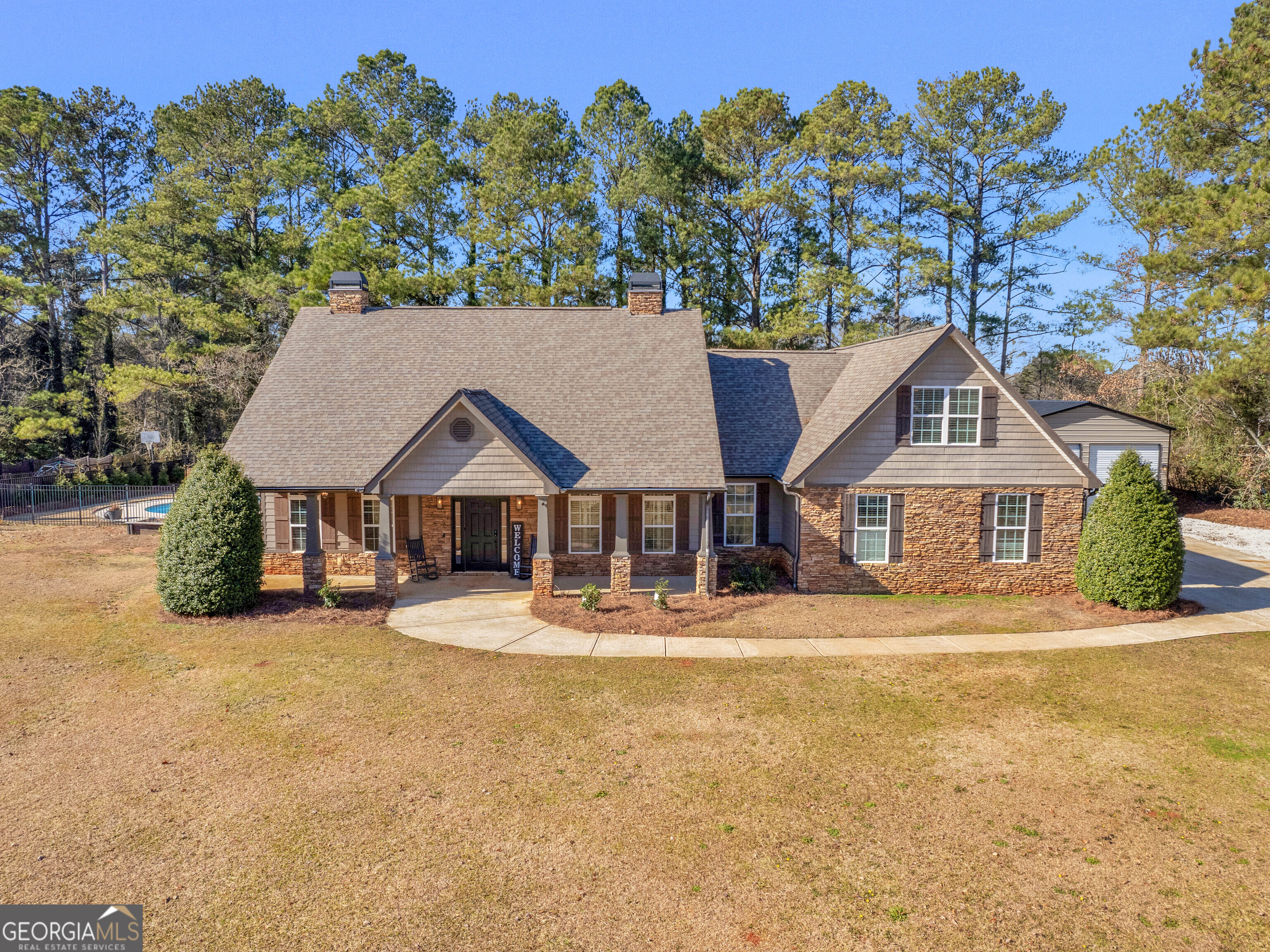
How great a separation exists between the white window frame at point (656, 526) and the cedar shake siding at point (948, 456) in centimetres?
375

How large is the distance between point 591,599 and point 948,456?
957 cm

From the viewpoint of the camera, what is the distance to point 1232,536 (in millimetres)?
22141

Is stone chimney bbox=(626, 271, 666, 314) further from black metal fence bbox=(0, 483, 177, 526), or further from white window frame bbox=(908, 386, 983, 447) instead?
black metal fence bbox=(0, 483, 177, 526)

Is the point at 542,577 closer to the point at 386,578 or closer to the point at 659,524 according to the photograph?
the point at 386,578

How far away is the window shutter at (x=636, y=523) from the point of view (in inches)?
687

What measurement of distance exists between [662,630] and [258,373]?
90.0ft

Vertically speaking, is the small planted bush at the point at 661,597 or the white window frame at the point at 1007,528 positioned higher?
the white window frame at the point at 1007,528

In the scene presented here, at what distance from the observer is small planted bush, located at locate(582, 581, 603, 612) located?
14102 millimetres

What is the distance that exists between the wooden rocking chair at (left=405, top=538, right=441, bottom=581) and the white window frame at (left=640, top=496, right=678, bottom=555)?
561 centimetres

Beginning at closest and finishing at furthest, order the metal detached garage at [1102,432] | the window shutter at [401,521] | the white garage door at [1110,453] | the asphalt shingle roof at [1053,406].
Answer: the window shutter at [401,521] < the asphalt shingle roof at [1053,406] < the metal detached garage at [1102,432] < the white garage door at [1110,453]

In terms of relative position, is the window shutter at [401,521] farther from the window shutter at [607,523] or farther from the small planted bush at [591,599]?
the small planted bush at [591,599]

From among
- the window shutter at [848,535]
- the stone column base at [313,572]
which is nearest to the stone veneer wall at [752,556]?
the window shutter at [848,535]

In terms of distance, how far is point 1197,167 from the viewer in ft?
80.2

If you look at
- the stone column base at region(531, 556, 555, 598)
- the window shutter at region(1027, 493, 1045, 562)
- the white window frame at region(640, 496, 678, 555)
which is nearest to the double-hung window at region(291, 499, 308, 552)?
the stone column base at region(531, 556, 555, 598)
